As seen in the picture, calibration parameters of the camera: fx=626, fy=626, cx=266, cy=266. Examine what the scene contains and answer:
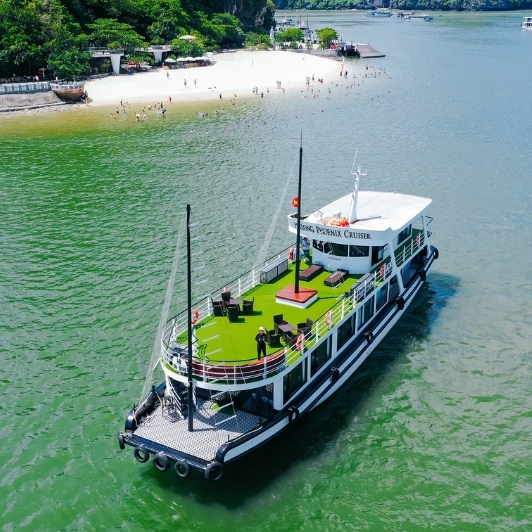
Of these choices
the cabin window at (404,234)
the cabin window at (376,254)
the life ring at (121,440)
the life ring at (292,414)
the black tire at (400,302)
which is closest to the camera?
the life ring at (121,440)

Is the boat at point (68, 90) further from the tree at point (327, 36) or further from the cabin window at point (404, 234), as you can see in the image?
the tree at point (327, 36)

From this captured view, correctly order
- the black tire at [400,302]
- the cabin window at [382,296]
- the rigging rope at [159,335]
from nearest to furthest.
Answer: the rigging rope at [159,335] → the cabin window at [382,296] → the black tire at [400,302]

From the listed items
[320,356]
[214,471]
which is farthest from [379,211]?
[214,471]

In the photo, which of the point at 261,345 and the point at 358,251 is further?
the point at 358,251

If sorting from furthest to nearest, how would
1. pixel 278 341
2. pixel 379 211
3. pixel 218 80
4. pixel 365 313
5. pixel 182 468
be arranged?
pixel 218 80 < pixel 379 211 < pixel 365 313 < pixel 278 341 < pixel 182 468

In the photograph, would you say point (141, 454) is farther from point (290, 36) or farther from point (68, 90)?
point (290, 36)

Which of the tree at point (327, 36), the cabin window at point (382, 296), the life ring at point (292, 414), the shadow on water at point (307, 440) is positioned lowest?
the shadow on water at point (307, 440)

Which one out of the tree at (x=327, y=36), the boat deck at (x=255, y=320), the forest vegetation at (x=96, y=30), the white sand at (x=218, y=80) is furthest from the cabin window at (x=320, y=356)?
the tree at (x=327, y=36)
